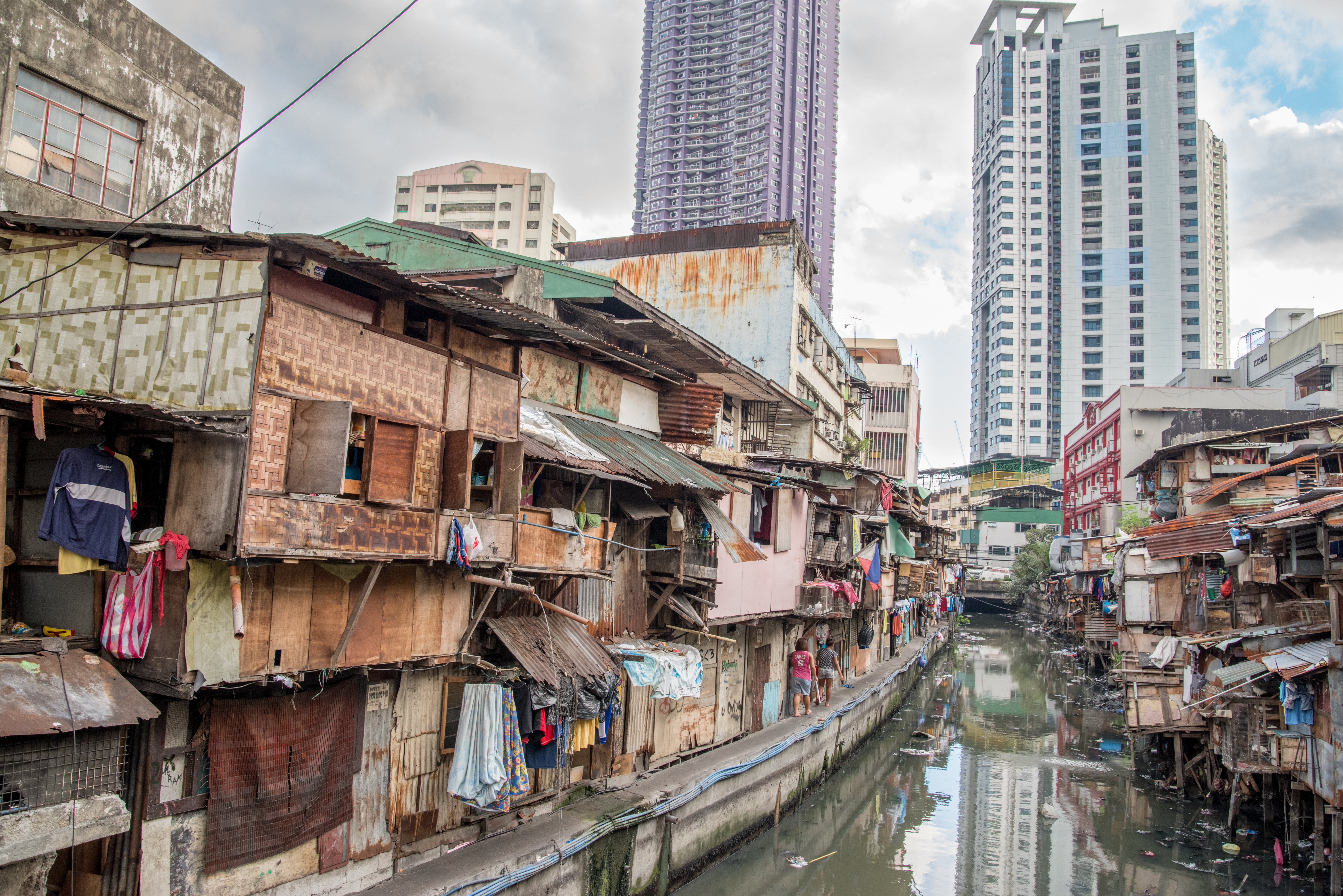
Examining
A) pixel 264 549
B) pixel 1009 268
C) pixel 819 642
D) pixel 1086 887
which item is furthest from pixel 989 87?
pixel 264 549

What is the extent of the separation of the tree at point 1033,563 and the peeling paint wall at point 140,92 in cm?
5274

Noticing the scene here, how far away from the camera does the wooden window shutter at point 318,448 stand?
727cm

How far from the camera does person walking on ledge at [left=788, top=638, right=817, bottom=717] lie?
20016 millimetres

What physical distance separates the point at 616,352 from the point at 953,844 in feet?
40.6

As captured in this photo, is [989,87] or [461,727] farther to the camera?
[989,87]

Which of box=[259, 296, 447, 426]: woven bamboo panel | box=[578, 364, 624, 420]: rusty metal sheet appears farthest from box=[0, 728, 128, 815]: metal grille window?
box=[578, 364, 624, 420]: rusty metal sheet

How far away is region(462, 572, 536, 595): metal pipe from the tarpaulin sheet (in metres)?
1.55

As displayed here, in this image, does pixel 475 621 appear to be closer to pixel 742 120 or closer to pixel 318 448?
pixel 318 448

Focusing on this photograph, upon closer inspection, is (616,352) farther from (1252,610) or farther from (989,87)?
(989,87)

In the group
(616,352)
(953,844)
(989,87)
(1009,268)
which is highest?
(989,87)

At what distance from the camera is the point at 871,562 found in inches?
955

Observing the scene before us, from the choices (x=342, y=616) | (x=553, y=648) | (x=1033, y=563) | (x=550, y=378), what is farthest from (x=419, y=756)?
(x=1033, y=563)

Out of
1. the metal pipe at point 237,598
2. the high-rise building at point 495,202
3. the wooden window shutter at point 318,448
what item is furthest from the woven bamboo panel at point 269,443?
the high-rise building at point 495,202

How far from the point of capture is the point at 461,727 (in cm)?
958
